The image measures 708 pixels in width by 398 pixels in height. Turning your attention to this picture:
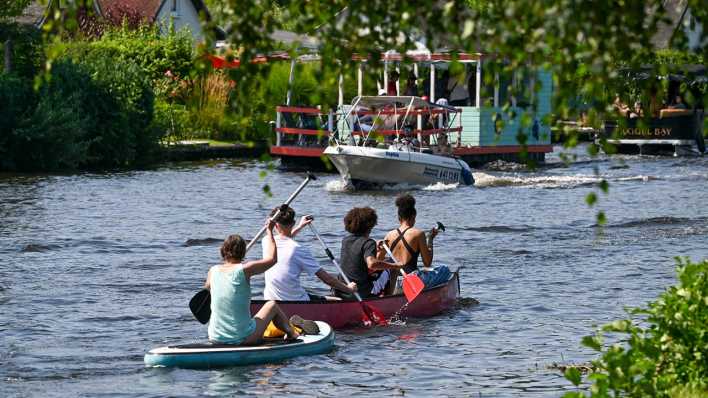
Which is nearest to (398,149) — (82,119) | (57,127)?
(57,127)

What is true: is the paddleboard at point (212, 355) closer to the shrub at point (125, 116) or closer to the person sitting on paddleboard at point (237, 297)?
the person sitting on paddleboard at point (237, 297)

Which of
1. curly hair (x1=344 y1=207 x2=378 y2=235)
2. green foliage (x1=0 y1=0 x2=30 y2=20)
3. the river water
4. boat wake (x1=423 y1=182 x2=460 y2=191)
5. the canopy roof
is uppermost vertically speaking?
green foliage (x1=0 y1=0 x2=30 y2=20)

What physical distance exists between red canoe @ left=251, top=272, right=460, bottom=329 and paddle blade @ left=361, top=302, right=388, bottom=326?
0.11 feet

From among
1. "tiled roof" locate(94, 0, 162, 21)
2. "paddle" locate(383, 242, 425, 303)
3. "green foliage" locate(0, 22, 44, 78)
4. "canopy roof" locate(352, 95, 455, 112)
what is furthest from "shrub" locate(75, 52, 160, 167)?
"paddle" locate(383, 242, 425, 303)

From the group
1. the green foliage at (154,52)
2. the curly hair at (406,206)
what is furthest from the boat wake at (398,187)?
the curly hair at (406,206)

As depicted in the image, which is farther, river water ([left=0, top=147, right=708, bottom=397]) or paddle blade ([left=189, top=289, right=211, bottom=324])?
paddle blade ([left=189, top=289, right=211, bottom=324])

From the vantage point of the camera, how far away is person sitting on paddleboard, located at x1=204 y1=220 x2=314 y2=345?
11.7 metres

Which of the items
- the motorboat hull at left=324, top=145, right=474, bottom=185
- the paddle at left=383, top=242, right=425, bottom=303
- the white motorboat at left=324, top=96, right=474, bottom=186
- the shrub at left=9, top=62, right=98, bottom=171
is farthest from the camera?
the shrub at left=9, top=62, right=98, bottom=171

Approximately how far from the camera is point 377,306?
1473cm

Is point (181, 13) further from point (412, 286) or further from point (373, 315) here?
point (373, 315)

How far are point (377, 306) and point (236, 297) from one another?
3171 mm

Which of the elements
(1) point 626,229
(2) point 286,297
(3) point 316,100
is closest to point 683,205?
(1) point 626,229

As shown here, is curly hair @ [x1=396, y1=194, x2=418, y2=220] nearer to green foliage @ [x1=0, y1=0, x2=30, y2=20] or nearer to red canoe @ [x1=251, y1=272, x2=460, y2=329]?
red canoe @ [x1=251, y1=272, x2=460, y2=329]

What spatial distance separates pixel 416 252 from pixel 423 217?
11.3 m
